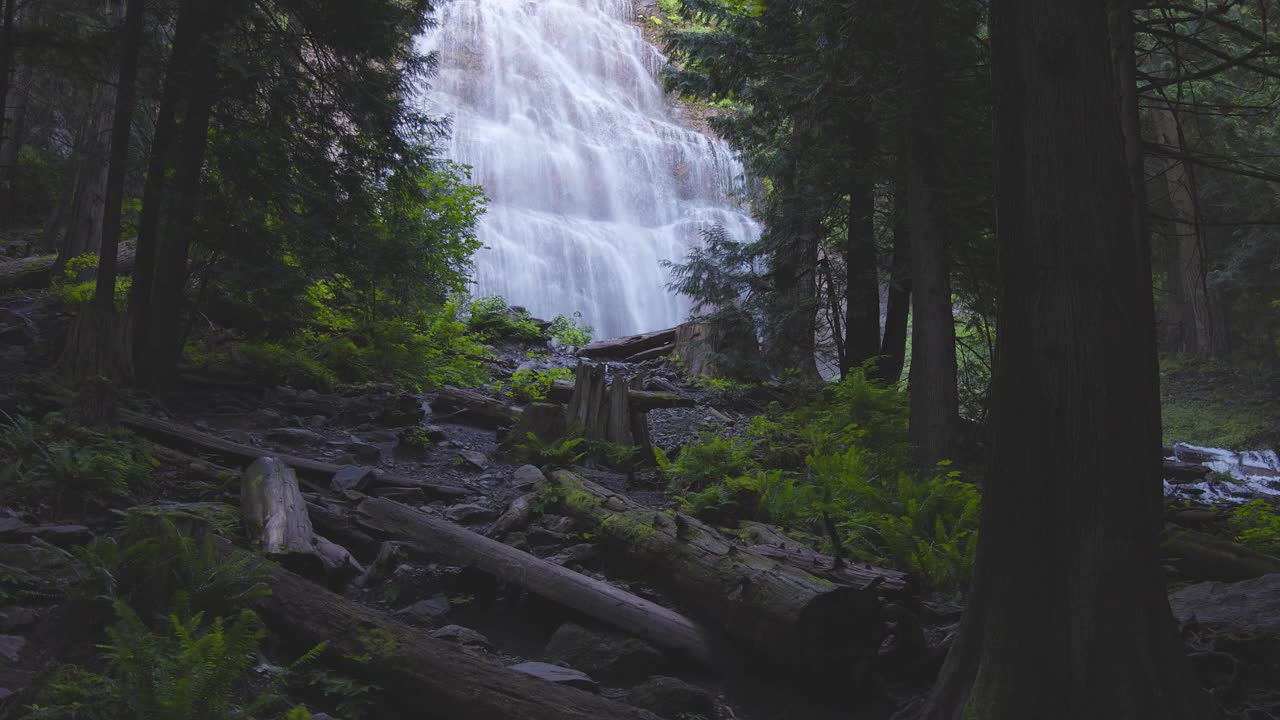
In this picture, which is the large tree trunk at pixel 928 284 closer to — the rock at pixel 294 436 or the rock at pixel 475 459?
the rock at pixel 475 459

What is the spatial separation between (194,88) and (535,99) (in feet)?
95.3

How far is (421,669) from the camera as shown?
3.66 m

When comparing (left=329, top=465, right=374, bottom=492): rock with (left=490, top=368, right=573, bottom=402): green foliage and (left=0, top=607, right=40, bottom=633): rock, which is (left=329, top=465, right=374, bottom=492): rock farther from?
(left=490, top=368, right=573, bottom=402): green foliage

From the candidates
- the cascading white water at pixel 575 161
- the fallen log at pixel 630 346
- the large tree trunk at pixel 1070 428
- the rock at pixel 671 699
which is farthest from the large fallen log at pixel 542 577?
the cascading white water at pixel 575 161

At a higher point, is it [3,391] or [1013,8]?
[1013,8]

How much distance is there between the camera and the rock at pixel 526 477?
8.01 m

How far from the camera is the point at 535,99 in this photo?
3628cm

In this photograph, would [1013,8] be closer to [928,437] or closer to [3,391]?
[928,437]

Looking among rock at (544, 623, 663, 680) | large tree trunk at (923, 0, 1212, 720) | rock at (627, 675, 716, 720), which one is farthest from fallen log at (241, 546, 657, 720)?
large tree trunk at (923, 0, 1212, 720)

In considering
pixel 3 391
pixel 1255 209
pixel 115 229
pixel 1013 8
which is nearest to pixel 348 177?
pixel 115 229

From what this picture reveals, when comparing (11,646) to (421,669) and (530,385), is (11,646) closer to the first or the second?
(421,669)

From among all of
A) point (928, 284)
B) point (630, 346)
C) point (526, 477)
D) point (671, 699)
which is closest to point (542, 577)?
point (671, 699)

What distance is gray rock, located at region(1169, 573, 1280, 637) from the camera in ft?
14.9

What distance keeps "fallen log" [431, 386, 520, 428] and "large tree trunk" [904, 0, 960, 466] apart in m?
4.98
